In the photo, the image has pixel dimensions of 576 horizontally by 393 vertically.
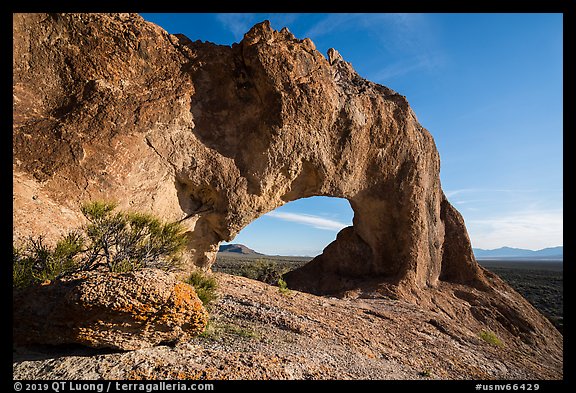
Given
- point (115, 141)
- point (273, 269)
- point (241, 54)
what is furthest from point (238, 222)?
point (273, 269)

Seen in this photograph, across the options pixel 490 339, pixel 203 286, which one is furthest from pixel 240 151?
pixel 490 339

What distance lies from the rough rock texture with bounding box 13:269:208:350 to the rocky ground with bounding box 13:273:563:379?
0.77ft

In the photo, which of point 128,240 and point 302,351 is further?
point 302,351

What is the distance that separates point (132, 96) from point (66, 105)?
4.89 ft

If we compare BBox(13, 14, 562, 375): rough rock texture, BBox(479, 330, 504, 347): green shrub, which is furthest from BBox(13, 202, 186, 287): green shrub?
BBox(479, 330, 504, 347): green shrub

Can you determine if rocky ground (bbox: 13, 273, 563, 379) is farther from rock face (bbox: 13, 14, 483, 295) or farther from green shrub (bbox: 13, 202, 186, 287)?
rock face (bbox: 13, 14, 483, 295)

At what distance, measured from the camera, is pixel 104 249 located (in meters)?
5.04

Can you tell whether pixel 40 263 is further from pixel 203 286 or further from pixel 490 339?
pixel 490 339

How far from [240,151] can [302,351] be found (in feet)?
21.6

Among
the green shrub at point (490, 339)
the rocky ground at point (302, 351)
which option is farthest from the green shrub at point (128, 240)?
the green shrub at point (490, 339)

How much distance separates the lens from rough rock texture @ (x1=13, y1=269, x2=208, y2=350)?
3635 mm

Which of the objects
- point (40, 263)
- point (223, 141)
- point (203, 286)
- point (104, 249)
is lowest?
point (203, 286)

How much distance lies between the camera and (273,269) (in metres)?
19.7
